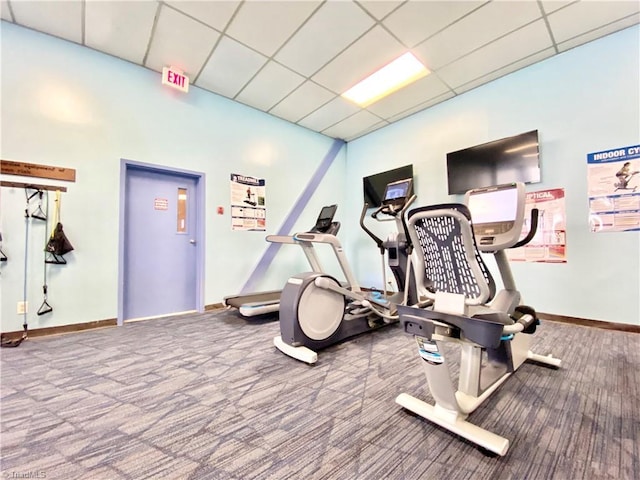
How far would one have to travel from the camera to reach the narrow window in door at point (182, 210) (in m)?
3.75

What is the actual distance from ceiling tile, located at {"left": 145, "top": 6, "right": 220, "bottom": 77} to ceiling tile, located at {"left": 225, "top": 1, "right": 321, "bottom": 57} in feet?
1.03

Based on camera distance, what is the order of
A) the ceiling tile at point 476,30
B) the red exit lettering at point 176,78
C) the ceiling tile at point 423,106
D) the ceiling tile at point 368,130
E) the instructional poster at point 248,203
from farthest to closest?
the ceiling tile at point 368,130 < the instructional poster at point 248,203 < the ceiling tile at point 423,106 < the red exit lettering at point 176,78 < the ceiling tile at point 476,30

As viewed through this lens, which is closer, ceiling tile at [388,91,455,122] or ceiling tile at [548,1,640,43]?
ceiling tile at [548,1,640,43]

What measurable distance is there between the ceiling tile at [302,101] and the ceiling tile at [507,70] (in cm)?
196

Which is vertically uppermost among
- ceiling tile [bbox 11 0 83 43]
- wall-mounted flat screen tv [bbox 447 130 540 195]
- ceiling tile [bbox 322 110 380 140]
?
ceiling tile [bbox 322 110 380 140]

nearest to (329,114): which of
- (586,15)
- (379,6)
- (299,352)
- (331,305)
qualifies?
(379,6)

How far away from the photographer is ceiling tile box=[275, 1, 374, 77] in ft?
8.41

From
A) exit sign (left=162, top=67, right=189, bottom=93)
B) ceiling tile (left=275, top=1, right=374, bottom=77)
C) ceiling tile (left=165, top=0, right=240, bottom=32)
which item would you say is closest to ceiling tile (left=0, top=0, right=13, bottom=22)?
exit sign (left=162, top=67, right=189, bottom=93)

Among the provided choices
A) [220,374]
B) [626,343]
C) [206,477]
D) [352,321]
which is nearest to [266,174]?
[352,321]

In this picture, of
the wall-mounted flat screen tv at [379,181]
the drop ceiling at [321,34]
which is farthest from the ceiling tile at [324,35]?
the wall-mounted flat screen tv at [379,181]

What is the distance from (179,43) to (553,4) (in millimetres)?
3890

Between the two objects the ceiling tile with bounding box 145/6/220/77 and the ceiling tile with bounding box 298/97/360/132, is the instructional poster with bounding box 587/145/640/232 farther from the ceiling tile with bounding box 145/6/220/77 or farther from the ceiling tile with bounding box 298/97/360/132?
the ceiling tile with bounding box 145/6/220/77

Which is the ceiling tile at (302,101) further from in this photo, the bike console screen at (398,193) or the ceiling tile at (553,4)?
the ceiling tile at (553,4)

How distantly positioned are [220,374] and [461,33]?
4054mm
